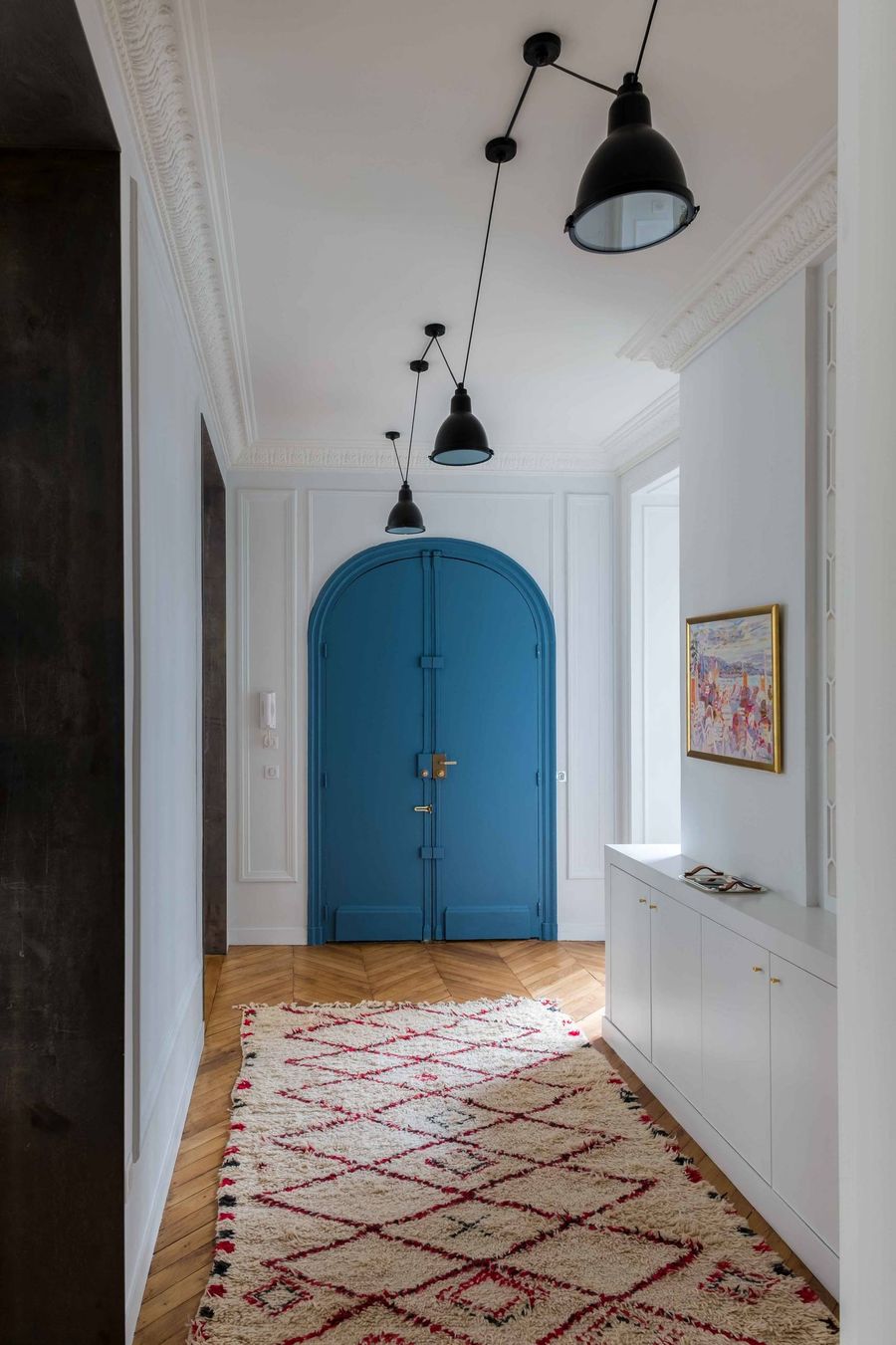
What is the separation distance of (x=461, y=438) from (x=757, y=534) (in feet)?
3.64

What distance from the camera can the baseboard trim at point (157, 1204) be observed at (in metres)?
2.15

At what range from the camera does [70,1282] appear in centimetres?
197

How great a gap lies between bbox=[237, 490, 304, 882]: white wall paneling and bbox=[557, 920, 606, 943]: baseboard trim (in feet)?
5.56

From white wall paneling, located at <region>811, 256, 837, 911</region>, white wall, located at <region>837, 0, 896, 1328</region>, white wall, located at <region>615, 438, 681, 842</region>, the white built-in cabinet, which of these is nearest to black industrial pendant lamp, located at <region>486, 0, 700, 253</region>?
white wall paneling, located at <region>811, 256, 837, 911</region>

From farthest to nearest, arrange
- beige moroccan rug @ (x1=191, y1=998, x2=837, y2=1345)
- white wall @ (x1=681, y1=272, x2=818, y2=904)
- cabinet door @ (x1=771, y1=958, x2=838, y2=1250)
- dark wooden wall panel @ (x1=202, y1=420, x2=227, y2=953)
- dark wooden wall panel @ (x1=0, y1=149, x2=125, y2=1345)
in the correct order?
dark wooden wall panel @ (x1=202, y1=420, x2=227, y2=953) → white wall @ (x1=681, y1=272, x2=818, y2=904) → cabinet door @ (x1=771, y1=958, x2=838, y2=1250) → beige moroccan rug @ (x1=191, y1=998, x2=837, y2=1345) → dark wooden wall panel @ (x1=0, y1=149, x2=125, y2=1345)

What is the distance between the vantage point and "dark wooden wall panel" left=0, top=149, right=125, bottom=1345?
198 cm

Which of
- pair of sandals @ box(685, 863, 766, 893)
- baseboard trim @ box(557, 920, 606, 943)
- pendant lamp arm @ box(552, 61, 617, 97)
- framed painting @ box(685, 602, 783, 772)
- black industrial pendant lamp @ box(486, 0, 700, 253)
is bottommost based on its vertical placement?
baseboard trim @ box(557, 920, 606, 943)

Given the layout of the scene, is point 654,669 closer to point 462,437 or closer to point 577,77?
point 462,437

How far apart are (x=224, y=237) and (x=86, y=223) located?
115 cm

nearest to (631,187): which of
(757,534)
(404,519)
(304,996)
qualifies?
(757,534)

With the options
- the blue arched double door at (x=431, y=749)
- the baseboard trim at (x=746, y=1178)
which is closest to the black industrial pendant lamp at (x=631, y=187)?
the baseboard trim at (x=746, y=1178)

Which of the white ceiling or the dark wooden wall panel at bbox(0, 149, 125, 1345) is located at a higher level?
the white ceiling

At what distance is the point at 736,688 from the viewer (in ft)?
11.4

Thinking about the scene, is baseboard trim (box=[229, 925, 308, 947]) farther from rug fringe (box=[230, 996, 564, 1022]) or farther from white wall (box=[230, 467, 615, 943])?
rug fringe (box=[230, 996, 564, 1022])
